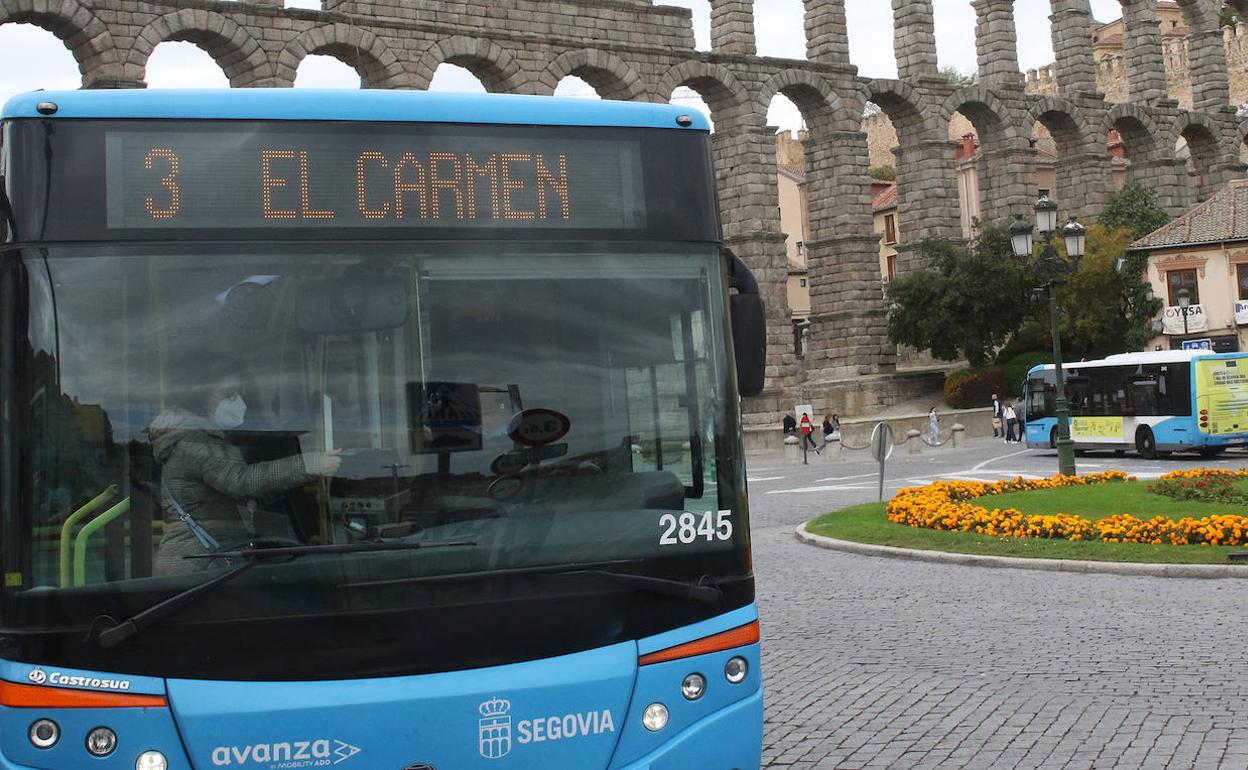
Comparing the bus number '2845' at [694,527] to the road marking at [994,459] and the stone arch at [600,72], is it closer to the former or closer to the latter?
the road marking at [994,459]

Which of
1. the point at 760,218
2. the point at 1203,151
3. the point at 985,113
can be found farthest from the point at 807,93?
the point at 1203,151

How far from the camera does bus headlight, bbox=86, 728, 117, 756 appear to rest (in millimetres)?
4570

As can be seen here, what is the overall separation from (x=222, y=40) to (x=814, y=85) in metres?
20.0

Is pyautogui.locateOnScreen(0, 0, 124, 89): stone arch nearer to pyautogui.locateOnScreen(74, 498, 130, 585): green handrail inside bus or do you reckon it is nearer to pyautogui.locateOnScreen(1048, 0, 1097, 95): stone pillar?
pyautogui.locateOnScreen(74, 498, 130, 585): green handrail inside bus

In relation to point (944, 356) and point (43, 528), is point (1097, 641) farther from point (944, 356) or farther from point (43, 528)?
point (944, 356)

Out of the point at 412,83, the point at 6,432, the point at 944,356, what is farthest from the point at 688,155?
the point at 944,356

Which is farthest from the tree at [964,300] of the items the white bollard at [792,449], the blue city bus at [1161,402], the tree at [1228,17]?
the tree at [1228,17]

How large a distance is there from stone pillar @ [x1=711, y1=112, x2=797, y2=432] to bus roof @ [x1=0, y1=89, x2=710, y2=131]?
41.4 m

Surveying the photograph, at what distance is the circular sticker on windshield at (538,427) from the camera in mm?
4973

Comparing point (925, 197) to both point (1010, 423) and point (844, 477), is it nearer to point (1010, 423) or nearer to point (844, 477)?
point (1010, 423)

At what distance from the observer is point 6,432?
4680 mm

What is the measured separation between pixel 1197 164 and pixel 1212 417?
3419 centimetres

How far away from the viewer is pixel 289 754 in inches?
182

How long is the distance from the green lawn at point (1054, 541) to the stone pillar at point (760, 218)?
26.4 metres
